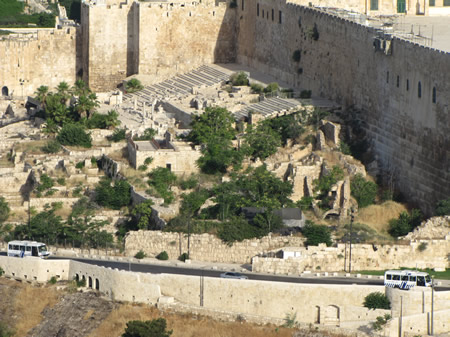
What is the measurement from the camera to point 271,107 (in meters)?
87.7

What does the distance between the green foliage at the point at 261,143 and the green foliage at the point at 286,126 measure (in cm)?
68

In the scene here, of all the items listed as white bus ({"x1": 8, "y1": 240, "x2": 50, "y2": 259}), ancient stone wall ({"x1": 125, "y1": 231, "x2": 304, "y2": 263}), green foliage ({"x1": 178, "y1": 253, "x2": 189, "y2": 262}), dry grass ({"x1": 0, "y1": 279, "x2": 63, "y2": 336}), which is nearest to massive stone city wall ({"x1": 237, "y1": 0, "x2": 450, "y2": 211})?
ancient stone wall ({"x1": 125, "y1": 231, "x2": 304, "y2": 263})

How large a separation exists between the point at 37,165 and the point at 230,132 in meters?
8.46

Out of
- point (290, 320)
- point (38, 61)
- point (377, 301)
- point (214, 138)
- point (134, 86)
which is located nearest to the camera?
point (377, 301)

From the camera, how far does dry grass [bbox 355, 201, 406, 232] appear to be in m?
76.3

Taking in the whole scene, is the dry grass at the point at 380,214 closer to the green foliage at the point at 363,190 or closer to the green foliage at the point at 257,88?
the green foliage at the point at 363,190

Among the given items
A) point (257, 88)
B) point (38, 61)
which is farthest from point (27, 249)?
point (38, 61)

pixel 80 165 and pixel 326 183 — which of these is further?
pixel 80 165

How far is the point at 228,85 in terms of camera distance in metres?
94.3

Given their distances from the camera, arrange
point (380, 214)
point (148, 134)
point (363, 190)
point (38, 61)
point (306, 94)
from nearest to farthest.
A: point (380, 214) → point (363, 190) → point (148, 134) → point (306, 94) → point (38, 61)

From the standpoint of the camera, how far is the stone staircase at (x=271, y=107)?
3410 inches

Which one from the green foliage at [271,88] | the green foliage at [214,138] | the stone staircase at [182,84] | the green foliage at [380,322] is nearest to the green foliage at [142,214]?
the green foliage at [214,138]

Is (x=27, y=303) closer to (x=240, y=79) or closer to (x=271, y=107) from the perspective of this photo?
(x=271, y=107)

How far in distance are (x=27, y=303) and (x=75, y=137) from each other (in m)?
16.0
